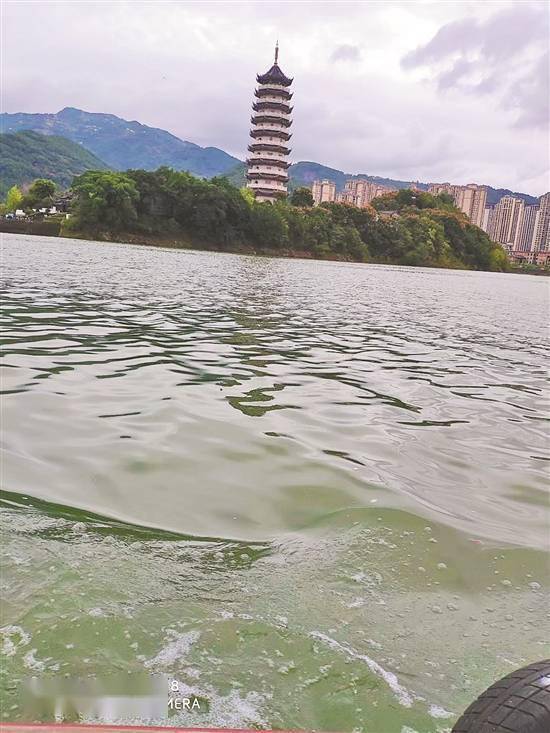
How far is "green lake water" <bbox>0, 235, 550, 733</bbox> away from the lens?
6.83 feet

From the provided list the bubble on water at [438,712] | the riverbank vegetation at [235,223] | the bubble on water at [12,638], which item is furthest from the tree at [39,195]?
the bubble on water at [438,712]

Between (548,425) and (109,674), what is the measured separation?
515cm

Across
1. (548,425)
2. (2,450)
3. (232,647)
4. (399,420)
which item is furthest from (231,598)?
(548,425)

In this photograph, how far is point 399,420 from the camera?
18.8 feet

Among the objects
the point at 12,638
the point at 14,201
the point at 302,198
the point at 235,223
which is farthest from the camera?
the point at 302,198

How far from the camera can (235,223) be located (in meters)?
69.4

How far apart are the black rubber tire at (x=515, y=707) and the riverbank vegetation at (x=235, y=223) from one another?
61.5 m

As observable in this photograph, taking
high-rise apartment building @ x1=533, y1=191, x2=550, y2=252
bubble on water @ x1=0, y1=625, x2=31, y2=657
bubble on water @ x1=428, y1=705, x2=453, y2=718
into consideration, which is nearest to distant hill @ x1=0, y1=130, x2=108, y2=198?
high-rise apartment building @ x1=533, y1=191, x2=550, y2=252

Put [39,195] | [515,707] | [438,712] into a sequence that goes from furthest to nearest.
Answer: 1. [39,195]
2. [438,712]
3. [515,707]

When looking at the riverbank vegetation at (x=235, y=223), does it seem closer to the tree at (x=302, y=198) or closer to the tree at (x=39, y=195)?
the tree at (x=302, y=198)

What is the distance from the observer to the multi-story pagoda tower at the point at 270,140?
99000 millimetres


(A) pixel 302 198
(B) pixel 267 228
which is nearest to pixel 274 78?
(A) pixel 302 198

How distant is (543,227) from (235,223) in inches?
6185

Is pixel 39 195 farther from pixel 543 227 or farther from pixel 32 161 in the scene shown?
pixel 543 227
